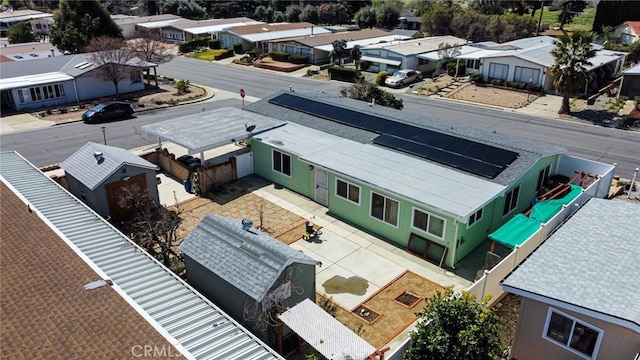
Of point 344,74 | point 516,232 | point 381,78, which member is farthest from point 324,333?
point 344,74

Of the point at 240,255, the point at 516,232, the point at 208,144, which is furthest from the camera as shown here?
the point at 208,144

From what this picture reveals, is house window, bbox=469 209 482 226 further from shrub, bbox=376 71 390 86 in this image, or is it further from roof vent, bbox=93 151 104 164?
shrub, bbox=376 71 390 86

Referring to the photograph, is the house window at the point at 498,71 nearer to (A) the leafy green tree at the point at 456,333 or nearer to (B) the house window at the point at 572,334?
(B) the house window at the point at 572,334

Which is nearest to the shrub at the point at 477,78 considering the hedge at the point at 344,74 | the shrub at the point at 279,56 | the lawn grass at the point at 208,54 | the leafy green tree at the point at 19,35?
the hedge at the point at 344,74

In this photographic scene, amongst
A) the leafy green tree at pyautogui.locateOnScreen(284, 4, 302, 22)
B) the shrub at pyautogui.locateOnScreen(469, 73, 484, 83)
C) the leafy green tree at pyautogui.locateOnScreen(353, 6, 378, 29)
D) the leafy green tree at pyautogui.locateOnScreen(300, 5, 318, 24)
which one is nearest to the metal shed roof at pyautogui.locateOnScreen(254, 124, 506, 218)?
the shrub at pyautogui.locateOnScreen(469, 73, 484, 83)

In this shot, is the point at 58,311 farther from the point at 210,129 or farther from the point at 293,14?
the point at 293,14
